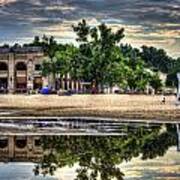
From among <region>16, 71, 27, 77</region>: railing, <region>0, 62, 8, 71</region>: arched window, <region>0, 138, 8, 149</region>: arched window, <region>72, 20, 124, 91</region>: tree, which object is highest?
<region>72, 20, 124, 91</region>: tree

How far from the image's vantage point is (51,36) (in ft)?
204

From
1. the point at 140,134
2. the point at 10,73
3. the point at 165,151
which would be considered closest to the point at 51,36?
the point at 10,73

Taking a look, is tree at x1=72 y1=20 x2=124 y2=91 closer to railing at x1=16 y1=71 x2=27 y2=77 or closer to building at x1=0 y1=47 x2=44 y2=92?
building at x1=0 y1=47 x2=44 y2=92

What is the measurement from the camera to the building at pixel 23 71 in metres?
63.4

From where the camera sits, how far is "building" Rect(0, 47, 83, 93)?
208 ft

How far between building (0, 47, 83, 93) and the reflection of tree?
1724 inches

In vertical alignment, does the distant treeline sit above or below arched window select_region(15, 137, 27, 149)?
above

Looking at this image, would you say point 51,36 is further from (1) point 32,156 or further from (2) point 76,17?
(1) point 32,156

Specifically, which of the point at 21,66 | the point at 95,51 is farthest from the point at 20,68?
the point at 95,51

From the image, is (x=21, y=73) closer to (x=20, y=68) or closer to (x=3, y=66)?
(x=20, y=68)

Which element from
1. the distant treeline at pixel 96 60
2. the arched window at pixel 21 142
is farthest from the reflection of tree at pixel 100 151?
the distant treeline at pixel 96 60

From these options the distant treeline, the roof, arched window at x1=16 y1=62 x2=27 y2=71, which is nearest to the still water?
the distant treeline

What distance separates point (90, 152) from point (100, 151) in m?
0.27

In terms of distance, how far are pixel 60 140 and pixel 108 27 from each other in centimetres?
4435
